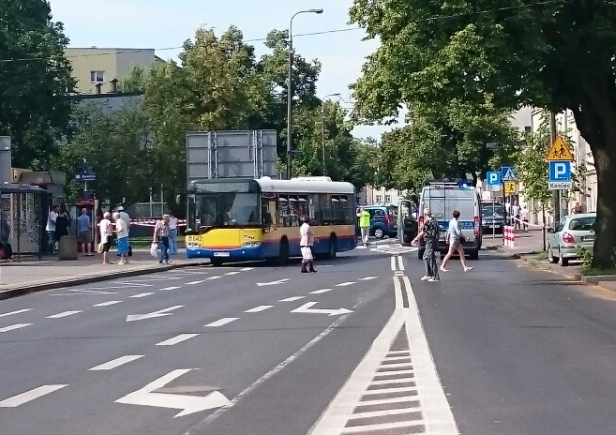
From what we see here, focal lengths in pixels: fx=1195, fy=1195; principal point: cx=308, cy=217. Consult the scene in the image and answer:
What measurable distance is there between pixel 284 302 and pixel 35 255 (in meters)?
21.5

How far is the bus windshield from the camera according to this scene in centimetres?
3699

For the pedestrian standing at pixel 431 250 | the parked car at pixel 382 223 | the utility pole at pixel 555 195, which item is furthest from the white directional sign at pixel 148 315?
the parked car at pixel 382 223

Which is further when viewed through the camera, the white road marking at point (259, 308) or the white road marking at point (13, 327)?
the white road marking at point (259, 308)

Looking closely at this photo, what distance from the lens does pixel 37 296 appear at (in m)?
25.4

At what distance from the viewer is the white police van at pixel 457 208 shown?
4122cm

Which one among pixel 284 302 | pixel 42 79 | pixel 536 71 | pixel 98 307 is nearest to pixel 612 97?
pixel 536 71

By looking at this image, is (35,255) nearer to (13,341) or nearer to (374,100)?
(374,100)

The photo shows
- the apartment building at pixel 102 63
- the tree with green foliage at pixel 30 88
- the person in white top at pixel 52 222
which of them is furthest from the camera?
the apartment building at pixel 102 63

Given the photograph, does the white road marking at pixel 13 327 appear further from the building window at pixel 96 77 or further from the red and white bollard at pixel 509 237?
the building window at pixel 96 77

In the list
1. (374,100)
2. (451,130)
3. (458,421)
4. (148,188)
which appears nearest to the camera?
(458,421)

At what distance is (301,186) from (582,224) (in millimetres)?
10298

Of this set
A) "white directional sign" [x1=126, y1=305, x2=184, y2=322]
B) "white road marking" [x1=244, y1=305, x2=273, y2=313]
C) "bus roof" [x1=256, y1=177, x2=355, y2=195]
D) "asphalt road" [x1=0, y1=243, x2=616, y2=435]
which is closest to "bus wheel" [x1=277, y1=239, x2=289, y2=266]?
"bus roof" [x1=256, y1=177, x2=355, y2=195]

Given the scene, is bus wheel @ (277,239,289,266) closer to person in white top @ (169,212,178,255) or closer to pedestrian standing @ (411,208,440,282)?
person in white top @ (169,212,178,255)

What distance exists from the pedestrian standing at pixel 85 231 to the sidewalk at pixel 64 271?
127 centimetres
